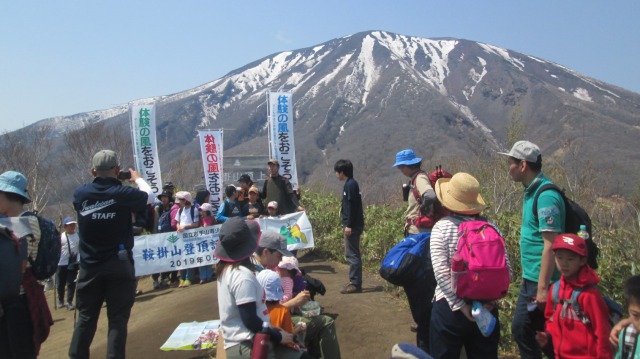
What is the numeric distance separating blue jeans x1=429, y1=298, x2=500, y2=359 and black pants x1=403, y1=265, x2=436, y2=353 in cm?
58

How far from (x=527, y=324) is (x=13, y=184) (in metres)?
3.44

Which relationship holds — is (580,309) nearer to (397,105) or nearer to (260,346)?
(260,346)

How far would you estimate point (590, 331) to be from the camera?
8.32 ft

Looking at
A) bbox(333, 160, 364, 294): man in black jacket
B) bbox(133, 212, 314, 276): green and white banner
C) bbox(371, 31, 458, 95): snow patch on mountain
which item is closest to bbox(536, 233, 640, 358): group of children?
bbox(333, 160, 364, 294): man in black jacket

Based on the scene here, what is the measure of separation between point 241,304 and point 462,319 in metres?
1.18

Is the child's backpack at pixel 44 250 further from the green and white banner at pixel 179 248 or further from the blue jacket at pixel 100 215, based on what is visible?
the green and white banner at pixel 179 248

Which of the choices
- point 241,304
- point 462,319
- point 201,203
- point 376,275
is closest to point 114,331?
point 241,304

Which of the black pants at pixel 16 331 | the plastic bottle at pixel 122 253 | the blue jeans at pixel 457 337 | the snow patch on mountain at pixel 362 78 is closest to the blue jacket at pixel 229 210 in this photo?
the plastic bottle at pixel 122 253

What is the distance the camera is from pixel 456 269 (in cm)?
A: 245

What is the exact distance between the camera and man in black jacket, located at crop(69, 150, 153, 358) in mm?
3424

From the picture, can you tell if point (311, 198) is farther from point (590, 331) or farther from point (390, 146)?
point (390, 146)

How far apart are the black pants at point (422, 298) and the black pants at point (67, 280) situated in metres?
6.17

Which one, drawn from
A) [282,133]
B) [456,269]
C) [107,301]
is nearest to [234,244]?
[456,269]

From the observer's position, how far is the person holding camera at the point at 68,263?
7512 mm
